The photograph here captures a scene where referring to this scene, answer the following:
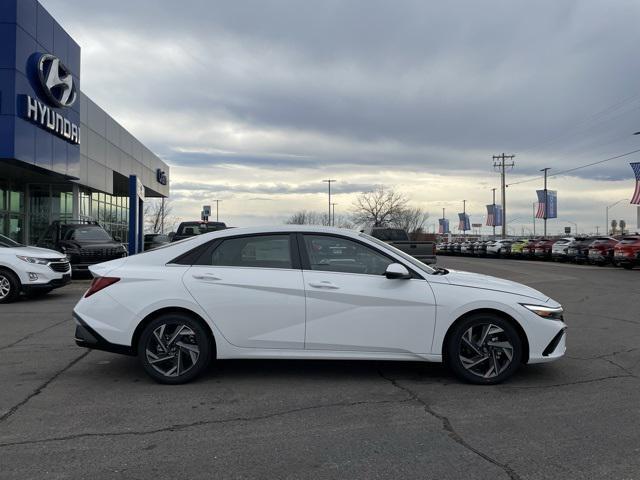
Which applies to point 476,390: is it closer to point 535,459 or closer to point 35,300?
point 535,459

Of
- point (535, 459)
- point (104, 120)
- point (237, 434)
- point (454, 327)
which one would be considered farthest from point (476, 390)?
point (104, 120)

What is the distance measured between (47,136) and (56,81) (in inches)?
78.4

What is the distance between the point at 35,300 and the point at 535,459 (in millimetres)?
11377

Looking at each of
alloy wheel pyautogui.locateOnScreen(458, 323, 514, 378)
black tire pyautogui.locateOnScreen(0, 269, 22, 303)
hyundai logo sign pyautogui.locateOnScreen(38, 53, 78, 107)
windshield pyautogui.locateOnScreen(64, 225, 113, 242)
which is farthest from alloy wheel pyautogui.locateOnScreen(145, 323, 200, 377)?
hyundai logo sign pyautogui.locateOnScreen(38, 53, 78, 107)

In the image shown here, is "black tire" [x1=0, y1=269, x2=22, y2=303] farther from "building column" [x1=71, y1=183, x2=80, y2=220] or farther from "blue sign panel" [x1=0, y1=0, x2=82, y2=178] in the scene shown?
"building column" [x1=71, y1=183, x2=80, y2=220]

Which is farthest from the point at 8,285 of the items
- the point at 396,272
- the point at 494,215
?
the point at 494,215

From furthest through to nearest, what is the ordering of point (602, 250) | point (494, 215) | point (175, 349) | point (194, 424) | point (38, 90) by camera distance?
1. point (494, 215)
2. point (602, 250)
3. point (38, 90)
4. point (175, 349)
5. point (194, 424)

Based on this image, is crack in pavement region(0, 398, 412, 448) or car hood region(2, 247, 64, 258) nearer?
crack in pavement region(0, 398, 412, 448)

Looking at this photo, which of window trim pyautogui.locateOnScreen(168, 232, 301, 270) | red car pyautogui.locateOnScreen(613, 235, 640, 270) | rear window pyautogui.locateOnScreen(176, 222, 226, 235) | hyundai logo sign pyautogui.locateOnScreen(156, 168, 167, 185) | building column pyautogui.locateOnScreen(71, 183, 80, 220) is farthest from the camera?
hyundai logo sign pyautogui.locateOnScreen(156, 168, 167, 185)

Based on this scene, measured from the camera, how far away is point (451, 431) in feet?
13.4

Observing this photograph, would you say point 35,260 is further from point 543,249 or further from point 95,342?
point 543,249

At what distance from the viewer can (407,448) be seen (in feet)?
12.4

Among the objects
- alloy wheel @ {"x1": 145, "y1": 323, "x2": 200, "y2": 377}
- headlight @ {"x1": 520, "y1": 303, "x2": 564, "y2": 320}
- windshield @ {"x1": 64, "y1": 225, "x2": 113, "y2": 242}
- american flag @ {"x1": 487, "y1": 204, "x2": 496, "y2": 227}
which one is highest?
american flag @ {"x1": 487, "y1": 204, "x2": 496, "y2": 227}

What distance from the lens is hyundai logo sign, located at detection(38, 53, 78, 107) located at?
1839 cm
